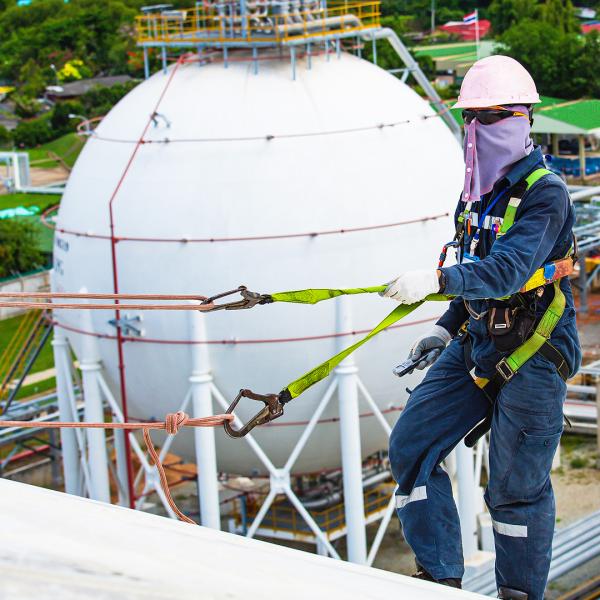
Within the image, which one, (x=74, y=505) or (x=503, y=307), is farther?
(x=503, y=307)

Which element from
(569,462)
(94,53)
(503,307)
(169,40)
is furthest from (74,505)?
(94,53)

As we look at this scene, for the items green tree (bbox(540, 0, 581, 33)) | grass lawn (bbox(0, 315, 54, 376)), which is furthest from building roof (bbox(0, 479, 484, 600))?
green tree (bbox(540, 0, 581, 33))

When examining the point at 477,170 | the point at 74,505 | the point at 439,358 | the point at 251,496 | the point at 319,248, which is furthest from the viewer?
the point at 251,496

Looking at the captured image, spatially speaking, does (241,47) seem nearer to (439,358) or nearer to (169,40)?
(169,40)

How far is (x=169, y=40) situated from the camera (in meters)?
21.0

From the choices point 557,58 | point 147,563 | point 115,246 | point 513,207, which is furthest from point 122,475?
point 557,58

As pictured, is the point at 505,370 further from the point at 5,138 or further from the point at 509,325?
the point at 5,138

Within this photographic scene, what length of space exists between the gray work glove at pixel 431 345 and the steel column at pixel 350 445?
988cm

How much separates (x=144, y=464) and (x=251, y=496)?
3.31m

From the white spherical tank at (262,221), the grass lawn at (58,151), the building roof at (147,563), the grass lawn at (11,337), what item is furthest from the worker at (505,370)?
the grass lawn at (58,151)

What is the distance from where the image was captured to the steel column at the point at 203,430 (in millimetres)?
18500

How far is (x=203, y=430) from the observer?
747 inches

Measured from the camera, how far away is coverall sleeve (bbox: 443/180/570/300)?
6.65 m

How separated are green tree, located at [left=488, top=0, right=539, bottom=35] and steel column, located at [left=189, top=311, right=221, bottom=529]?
189 ft
